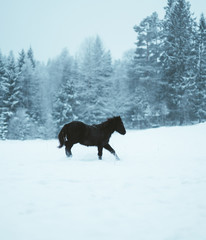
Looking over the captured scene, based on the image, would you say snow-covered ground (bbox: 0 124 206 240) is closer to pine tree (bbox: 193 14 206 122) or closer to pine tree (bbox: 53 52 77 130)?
pine tree (bbox: 193 14 206 122)

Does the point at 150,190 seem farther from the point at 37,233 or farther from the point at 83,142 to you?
the point at 83,142

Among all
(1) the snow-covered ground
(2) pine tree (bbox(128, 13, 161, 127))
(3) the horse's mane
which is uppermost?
(2) pine tree (bbox(128, 13, 161, 127))

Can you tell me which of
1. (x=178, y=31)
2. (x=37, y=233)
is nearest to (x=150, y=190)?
(x=37, y=233)

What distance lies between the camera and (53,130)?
115ft

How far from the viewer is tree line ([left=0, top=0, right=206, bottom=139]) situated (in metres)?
28.6

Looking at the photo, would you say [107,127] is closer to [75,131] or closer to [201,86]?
[75,131]

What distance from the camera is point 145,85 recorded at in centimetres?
3325

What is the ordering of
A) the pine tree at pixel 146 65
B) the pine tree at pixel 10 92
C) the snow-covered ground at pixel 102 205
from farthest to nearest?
the pine tree at pixel 10 92 < the pine tree at pixel 146 65 < the snow-covered ground at pixel 102 205

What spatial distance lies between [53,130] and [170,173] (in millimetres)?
31184

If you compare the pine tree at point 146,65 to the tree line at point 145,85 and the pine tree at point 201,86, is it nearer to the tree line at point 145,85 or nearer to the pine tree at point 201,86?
the tree line at point 145,85

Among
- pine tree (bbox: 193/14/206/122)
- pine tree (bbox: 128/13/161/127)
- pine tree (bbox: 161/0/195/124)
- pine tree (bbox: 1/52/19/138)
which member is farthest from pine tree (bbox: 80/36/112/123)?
pine tree (bbox: 1/52/19/138)

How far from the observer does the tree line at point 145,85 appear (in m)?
28.6

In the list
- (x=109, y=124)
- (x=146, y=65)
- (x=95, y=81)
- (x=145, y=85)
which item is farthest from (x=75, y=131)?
(x=146, y=65)

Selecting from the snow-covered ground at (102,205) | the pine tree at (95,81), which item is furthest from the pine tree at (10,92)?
the snow-covered ground at (102,205)
